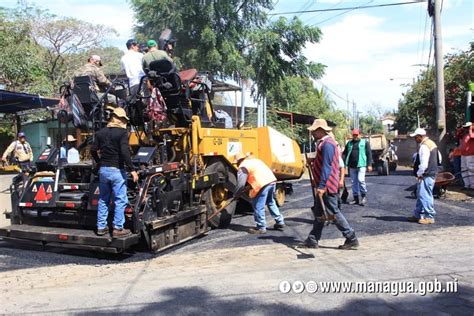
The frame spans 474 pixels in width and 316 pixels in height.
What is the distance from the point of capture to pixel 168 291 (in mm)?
5133

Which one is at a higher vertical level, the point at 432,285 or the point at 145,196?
the point at 145,196

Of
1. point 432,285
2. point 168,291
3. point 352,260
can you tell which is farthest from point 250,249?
point 432,285

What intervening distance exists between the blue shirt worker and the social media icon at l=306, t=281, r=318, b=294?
5.87m

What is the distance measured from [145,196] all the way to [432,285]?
3.65 meters

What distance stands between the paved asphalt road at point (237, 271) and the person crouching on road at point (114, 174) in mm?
560

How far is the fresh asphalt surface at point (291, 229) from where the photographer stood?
672cm

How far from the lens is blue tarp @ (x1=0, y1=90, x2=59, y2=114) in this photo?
522 inches

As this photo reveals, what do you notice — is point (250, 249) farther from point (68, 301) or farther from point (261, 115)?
point (261, 115)

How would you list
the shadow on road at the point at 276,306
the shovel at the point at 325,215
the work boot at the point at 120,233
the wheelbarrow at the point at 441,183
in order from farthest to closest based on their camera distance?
1. the wheelbarrow at the point at 441,183
2. the shovel at the point at 325,215
3. the work boot at the point at 120,233
4. the shadow on road at the point at 276,306

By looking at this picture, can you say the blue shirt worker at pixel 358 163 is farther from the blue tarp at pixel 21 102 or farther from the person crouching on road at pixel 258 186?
the blue tarp at pixel 21 102

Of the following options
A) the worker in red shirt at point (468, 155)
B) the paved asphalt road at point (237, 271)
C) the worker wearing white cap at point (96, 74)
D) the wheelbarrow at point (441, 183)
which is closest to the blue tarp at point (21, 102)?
the worker wearing white cap at point (96, 74)

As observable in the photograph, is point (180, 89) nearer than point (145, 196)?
No

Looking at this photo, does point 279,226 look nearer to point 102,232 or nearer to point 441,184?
point 102,232

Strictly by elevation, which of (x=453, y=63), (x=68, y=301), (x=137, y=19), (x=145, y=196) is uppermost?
(x=137, y=19)
